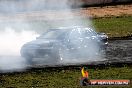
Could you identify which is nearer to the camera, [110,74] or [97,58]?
[110,74]

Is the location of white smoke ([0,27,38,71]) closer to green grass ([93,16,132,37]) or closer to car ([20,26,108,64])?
car ([20,26,108,64])

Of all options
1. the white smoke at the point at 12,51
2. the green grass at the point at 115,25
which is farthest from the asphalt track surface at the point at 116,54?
the green grass at the point at 115,25

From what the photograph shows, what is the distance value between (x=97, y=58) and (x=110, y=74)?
172 inches

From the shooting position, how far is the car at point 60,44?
16.5 meters

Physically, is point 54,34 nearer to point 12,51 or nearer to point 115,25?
point 12,51

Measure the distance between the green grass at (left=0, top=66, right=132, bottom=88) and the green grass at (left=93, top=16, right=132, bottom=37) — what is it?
13.7 metres

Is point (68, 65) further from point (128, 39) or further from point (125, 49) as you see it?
point (128, 39)

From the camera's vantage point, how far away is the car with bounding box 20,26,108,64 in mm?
16453

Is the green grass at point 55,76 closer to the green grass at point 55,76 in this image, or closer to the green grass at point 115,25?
the green grass at point 55,76

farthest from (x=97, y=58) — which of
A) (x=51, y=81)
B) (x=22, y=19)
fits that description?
(x=22, y=19)

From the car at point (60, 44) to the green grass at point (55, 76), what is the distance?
221 cm

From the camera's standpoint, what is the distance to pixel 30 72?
552 inches

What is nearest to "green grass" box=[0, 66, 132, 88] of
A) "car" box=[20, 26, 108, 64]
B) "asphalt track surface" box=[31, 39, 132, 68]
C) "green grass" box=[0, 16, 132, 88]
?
"green grass" box=[0, 16, 132, 88]

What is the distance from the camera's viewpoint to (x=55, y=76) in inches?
520
